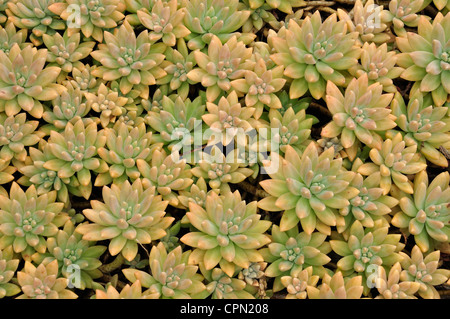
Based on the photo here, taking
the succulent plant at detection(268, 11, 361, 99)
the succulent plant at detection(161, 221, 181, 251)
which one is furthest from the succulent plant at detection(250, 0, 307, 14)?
the succulent plant at detection(161, 221, 181, 251)

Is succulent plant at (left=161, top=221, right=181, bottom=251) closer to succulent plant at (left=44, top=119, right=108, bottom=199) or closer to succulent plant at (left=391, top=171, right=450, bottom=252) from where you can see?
succulent plant at (left=44, top=119, right=108, bottom=199)

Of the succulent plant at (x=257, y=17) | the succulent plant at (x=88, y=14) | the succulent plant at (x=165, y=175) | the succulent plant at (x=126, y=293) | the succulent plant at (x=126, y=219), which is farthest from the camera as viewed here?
the succulent plant at (x=257, y=17)

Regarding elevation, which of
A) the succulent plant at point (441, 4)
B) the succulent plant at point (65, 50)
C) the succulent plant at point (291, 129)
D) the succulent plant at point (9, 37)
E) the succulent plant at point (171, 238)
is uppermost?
the succulent plant at point (441, 4)

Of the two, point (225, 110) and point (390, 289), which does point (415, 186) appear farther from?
point (225, 110)

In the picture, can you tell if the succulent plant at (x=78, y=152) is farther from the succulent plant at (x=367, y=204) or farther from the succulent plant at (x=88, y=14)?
the succulent plant at (x=367, y=204)

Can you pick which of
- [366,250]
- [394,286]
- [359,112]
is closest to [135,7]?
[359,112]

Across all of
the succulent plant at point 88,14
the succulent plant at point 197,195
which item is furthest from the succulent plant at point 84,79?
the succulent plant at point 197,195

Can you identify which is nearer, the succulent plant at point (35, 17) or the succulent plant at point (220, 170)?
the succulent plant at point (220, 170)
